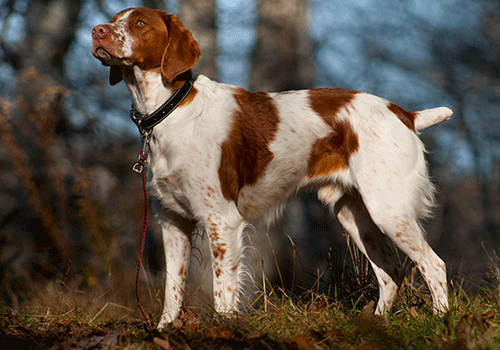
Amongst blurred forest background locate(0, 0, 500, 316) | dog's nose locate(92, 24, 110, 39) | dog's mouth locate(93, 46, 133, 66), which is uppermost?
dog's nose locate(92, 24, 110, 39)

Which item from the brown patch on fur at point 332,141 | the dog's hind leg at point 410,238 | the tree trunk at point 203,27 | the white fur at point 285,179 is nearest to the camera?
the white fur at point 285,179

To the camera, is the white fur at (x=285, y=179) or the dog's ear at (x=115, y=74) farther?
the dog's ear at (x=115, y=74)

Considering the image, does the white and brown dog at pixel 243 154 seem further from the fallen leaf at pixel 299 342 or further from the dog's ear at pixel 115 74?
the fallen leaf at pixel 299 342

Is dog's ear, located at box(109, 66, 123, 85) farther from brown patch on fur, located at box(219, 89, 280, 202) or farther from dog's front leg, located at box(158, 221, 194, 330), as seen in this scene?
dog's front leg, located at box(158, 221, 194, 330)

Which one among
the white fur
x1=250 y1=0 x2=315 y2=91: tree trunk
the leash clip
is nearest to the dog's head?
the white fur

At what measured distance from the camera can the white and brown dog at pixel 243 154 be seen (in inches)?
132

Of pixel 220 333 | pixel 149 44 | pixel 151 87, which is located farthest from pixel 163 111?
pixel 220 333

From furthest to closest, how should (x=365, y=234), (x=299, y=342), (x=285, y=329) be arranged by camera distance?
(x=365, y=234) < (x=285, y=329) < (x=299, y=342)

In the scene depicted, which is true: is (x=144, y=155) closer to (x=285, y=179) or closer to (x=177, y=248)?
(x=177, y=248)

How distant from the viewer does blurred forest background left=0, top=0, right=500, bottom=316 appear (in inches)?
230

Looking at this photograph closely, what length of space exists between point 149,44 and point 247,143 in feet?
2.71

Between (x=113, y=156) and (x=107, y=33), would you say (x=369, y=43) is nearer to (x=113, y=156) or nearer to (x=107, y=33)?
(x=113, y=156)

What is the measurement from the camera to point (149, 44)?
11.1 ft

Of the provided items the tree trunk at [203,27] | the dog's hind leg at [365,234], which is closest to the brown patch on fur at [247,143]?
the dog's hind leg at [365,234]
